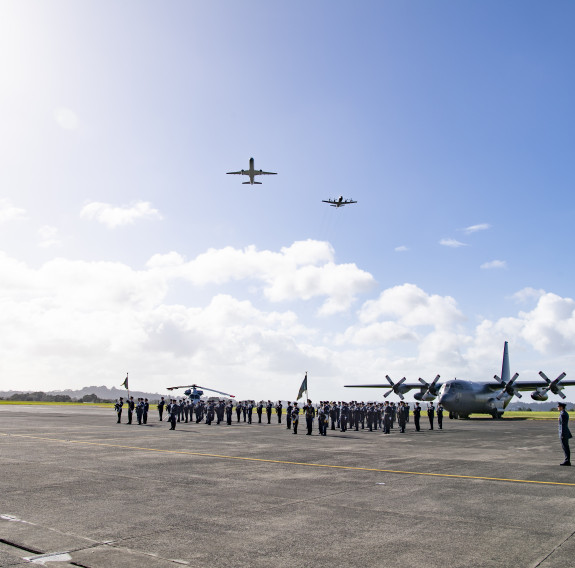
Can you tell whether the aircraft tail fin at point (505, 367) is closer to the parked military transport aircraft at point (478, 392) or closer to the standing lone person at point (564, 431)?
the parked military transport aircraft at point (478, 392)

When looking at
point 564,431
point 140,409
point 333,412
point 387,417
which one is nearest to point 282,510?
point 564,431

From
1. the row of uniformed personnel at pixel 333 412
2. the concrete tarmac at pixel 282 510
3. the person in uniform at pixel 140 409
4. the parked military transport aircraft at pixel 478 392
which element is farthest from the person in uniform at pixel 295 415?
the parked military transport aircraft at pixel 478 392

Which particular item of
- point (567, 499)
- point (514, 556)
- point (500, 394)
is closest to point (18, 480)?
point (514, 556)

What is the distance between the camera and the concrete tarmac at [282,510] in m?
6.07

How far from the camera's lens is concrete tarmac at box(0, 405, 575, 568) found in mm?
6066

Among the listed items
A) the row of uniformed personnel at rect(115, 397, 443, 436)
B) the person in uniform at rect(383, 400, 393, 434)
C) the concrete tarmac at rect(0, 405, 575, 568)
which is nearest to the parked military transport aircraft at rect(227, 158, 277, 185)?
the row of uniformed personnel at rect(115, 397, 443, 436)

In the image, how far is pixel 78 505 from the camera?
339 inches

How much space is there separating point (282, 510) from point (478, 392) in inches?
1502

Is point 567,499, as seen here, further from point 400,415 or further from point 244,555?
point 400,415

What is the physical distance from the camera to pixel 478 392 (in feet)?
139

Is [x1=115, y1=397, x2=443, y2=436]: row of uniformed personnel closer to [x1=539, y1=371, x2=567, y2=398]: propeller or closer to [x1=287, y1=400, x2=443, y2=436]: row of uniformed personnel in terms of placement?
[x1=287, y1=400, x2=443, y2=436]: row of uniformed personnel

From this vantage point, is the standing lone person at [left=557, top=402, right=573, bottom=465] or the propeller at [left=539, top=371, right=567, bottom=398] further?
the propeller at [left=539, top=371, right=567, bottom=398]

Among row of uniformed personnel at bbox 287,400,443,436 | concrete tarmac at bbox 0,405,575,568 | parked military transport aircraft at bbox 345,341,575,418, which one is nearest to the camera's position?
concrete tarmac at bbox 0,405,575,568

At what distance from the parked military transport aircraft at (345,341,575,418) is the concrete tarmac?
25.5 meters
